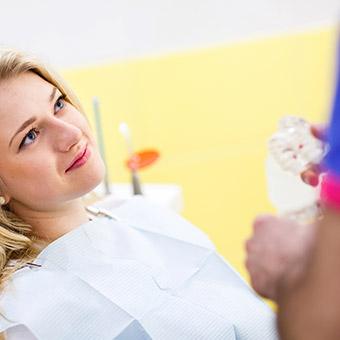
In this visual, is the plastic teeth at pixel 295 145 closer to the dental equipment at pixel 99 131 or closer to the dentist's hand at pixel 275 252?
the dentist's hand at pixel 275 252

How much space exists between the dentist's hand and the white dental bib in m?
0.48

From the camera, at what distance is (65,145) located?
1.03 metres

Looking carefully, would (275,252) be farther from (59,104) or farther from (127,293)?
(59,104)

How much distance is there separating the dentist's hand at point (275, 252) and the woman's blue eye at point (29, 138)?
24.1 inches

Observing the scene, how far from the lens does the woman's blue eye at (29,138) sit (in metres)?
1.03

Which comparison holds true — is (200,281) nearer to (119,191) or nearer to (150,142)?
(119,191)

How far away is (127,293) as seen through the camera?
0.99m

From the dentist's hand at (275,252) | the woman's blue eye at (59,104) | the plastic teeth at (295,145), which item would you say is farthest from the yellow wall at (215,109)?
the dentist's hand at (275,252)

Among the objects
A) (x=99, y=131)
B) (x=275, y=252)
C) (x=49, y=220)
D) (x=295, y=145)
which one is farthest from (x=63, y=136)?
(x=275, y=252)

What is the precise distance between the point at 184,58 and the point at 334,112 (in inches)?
70.1

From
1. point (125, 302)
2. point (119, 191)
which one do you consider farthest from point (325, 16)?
point (125, 302)

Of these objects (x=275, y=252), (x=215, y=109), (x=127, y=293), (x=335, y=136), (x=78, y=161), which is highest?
(x=335, y=136)

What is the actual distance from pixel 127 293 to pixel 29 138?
32 cm

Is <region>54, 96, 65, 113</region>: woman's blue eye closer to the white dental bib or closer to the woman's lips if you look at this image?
the woman's lips
